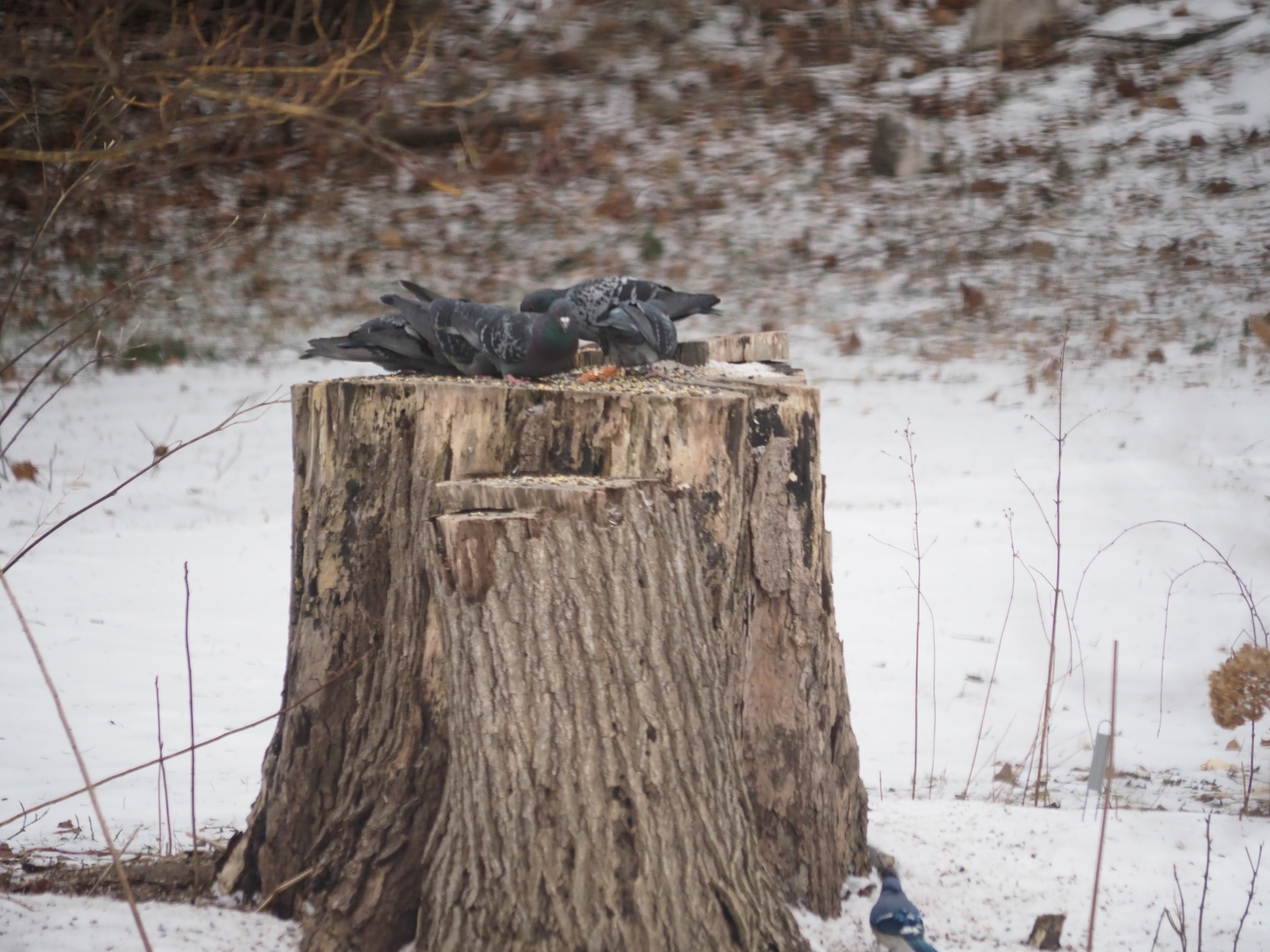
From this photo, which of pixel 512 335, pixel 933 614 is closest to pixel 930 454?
pixel 933 614

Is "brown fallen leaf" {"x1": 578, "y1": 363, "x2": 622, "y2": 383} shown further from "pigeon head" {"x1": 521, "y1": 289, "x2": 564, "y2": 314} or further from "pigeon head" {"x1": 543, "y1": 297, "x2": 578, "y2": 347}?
"pigeon head" {"x1": 521, "y1": 289, "x2": 564, "y2": 314}

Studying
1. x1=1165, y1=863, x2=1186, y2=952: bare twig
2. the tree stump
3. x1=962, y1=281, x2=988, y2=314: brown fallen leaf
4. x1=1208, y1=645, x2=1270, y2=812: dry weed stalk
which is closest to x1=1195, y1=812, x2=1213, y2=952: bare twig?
x1=1165, y1=863, x2=1186, y2=952: bare twig

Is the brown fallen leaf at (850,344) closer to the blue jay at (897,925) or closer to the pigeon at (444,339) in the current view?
the pigeon at (444,339)

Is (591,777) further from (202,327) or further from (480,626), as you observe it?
(202,327)

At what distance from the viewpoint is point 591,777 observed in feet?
6.28

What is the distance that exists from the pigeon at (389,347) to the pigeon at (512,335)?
0.40ft

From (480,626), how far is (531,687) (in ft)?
0.45

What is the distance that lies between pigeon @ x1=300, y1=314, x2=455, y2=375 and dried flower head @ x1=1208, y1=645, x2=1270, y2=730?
2.13m

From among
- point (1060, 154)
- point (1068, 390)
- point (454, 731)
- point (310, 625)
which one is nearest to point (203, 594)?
point (310, 625)

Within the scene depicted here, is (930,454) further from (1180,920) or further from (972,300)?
(1180,920)

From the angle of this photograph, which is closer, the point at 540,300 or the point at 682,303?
the point at 540,300

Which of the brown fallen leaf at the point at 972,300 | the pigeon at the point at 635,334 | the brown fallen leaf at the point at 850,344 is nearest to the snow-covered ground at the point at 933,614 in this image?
the brown fallen leaf at the point at 850,344

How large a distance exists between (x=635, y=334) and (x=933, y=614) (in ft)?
7.99

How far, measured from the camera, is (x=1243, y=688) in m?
2.83
